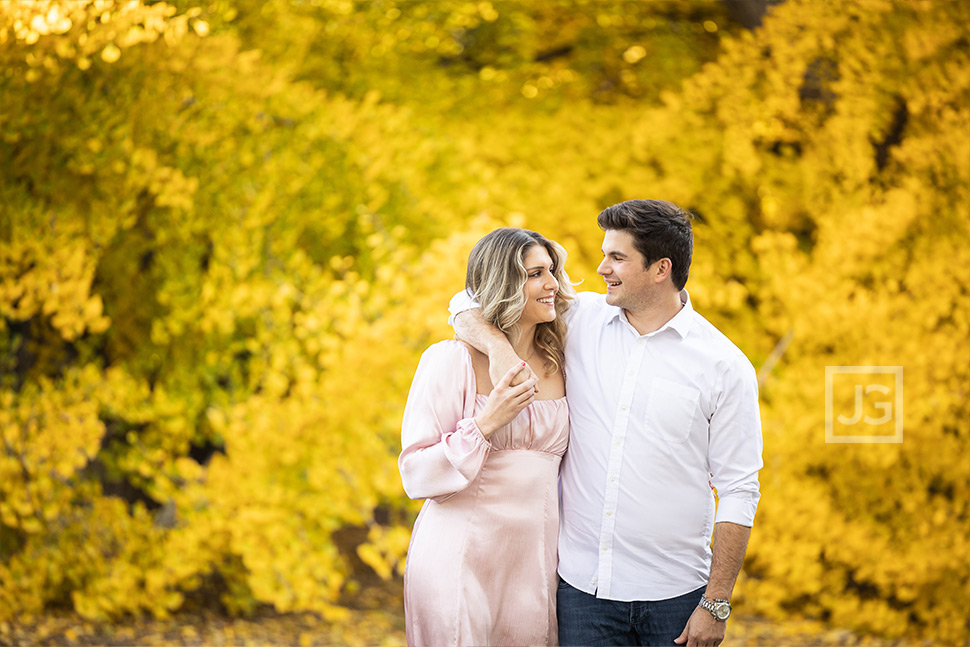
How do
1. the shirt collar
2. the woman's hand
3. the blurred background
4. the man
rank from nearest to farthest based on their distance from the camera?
the woman's hand
the man
the shirt collar
the blurred background

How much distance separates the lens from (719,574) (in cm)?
252

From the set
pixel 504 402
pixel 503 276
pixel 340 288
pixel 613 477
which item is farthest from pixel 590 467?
pixel 340 288

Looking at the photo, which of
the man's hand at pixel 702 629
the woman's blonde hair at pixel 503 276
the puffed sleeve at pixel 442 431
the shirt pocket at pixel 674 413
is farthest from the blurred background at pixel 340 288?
the man's hand at pixel 702 629

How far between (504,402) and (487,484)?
0.30 m

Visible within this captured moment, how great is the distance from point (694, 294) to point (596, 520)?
286cm

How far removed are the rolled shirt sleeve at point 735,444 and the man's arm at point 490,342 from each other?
0.59 metres

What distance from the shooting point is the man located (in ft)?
8.54

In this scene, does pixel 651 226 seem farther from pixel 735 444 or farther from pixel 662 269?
pixel 735 444

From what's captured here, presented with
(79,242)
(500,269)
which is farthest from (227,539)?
(500,269)

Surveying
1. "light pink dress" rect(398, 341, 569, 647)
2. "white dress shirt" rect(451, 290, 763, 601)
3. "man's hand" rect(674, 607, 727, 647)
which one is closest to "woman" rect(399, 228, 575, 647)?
"light pink dress" rect(398, 341, 569, 647)

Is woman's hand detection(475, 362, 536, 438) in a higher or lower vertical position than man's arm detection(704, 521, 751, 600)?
higher

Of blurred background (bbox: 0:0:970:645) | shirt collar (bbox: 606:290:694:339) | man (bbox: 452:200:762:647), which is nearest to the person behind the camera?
man (bbox: 452:200:762:647)

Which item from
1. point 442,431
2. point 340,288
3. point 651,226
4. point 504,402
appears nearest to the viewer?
point 504,402

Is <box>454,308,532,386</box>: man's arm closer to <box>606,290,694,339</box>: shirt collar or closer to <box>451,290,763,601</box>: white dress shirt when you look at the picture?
<box>451,290,763,601</box>: white dress shirt
